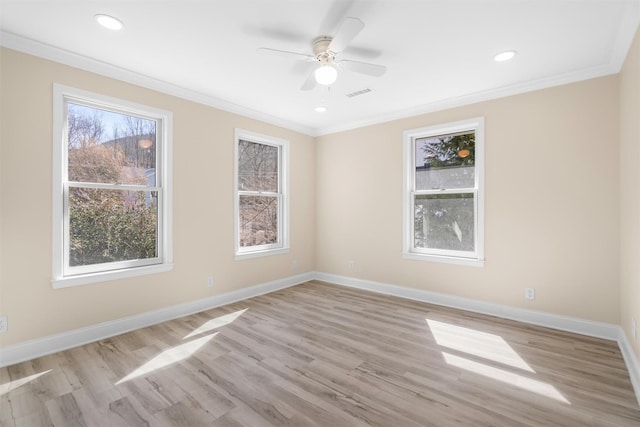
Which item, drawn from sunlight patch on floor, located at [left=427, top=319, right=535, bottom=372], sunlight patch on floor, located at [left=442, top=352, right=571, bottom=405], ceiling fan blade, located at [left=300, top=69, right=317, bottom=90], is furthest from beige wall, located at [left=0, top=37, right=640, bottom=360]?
ceiling fan blade, located at [left=300, top=69, right=317, bottom=90]

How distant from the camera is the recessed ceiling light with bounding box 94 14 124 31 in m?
2.24

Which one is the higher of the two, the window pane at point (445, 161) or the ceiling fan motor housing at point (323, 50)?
the ceiling fan motor housing at point (323, 50)

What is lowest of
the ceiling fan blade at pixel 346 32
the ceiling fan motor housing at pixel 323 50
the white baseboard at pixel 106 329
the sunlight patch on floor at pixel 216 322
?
the sunlight patch on floor at pixel 216 322

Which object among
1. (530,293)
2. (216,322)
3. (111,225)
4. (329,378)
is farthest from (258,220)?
(530,293)

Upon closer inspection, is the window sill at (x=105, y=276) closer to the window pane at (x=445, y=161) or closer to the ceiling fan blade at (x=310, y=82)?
the ceiling fan blade at (x=310, y=82)

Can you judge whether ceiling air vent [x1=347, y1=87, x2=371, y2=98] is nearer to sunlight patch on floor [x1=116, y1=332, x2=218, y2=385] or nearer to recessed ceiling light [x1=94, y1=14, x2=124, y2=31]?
recessed ceiling light [x1=94, y1=14, x2=124, y2=31]

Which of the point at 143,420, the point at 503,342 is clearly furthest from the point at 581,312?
the point at 143,420

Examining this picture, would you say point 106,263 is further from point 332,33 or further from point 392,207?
point 392,207

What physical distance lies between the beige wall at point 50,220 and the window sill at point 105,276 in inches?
2.0

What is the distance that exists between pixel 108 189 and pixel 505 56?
4.13 meters

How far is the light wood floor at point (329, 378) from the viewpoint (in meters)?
1.90

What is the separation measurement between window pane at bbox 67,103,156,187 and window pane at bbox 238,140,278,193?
1232 mm

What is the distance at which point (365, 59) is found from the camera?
2867mm

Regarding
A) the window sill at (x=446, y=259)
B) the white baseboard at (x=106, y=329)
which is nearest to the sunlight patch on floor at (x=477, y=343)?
the window sill at (x=446, y=259)
